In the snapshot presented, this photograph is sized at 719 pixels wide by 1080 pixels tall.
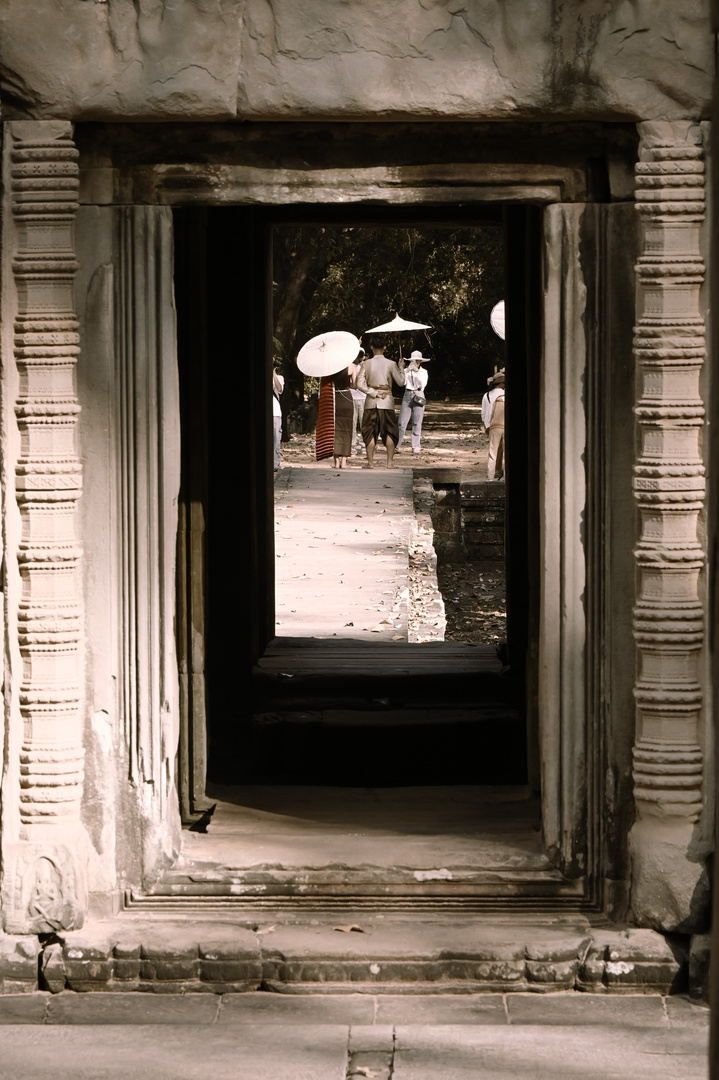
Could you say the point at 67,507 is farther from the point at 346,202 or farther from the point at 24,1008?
the point at 24,1008

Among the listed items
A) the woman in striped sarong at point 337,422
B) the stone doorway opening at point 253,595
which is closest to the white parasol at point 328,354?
the woman in striped sarong at point 337,422

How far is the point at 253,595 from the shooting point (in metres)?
7.16

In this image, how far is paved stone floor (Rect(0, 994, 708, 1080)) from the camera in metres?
3.95

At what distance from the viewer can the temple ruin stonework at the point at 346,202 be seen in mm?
4344

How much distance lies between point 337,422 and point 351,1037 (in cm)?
1633

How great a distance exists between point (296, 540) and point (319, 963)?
33.0 feet

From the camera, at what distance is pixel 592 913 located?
→ 4.75m

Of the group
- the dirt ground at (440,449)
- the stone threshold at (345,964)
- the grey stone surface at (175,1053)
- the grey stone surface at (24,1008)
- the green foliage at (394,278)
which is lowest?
the grey stone surface at (24,1008)

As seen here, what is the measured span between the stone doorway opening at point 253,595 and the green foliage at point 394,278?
14.5m

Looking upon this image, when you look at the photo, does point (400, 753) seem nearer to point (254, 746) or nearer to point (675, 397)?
point (254, 746)

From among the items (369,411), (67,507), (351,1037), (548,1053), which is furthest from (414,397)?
(548,1053)

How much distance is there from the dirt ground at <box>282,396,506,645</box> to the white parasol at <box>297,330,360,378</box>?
98.6 inches

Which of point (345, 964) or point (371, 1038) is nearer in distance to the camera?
point (371, 1038)

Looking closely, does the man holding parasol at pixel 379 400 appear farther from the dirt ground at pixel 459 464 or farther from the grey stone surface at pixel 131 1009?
the grey stone surface at pixel 131 1009
